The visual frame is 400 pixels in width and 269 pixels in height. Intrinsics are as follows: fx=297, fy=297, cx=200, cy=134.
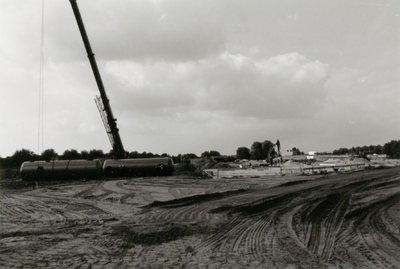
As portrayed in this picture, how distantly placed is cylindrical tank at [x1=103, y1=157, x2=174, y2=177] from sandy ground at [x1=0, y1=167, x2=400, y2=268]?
42.9 ft

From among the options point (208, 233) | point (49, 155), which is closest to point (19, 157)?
point (49, 155)

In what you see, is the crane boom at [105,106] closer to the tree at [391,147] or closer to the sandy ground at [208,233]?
the sandy ground at [208,233]

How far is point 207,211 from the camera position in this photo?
38.3 feet

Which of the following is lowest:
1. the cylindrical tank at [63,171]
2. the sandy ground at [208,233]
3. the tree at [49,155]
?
the sandy ground at [208,233]

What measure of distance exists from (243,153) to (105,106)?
4401 inches

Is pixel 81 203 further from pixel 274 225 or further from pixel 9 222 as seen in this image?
pixel 274 225

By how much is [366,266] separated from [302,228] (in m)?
3.07

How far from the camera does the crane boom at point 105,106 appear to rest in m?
25.1

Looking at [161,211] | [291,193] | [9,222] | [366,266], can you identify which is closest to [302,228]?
[366,266]

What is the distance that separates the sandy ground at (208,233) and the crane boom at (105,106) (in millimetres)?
14446

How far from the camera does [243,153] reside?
135375 millimetres

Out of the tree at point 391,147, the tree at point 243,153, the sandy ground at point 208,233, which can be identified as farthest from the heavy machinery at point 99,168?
the tree at point 243,153

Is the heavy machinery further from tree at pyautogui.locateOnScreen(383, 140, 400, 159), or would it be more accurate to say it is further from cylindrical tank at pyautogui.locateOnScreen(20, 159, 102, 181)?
tree at pyautogui.locateOnScreen(383, 140, 400, 159)

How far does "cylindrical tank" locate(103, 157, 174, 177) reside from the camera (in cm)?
2791
